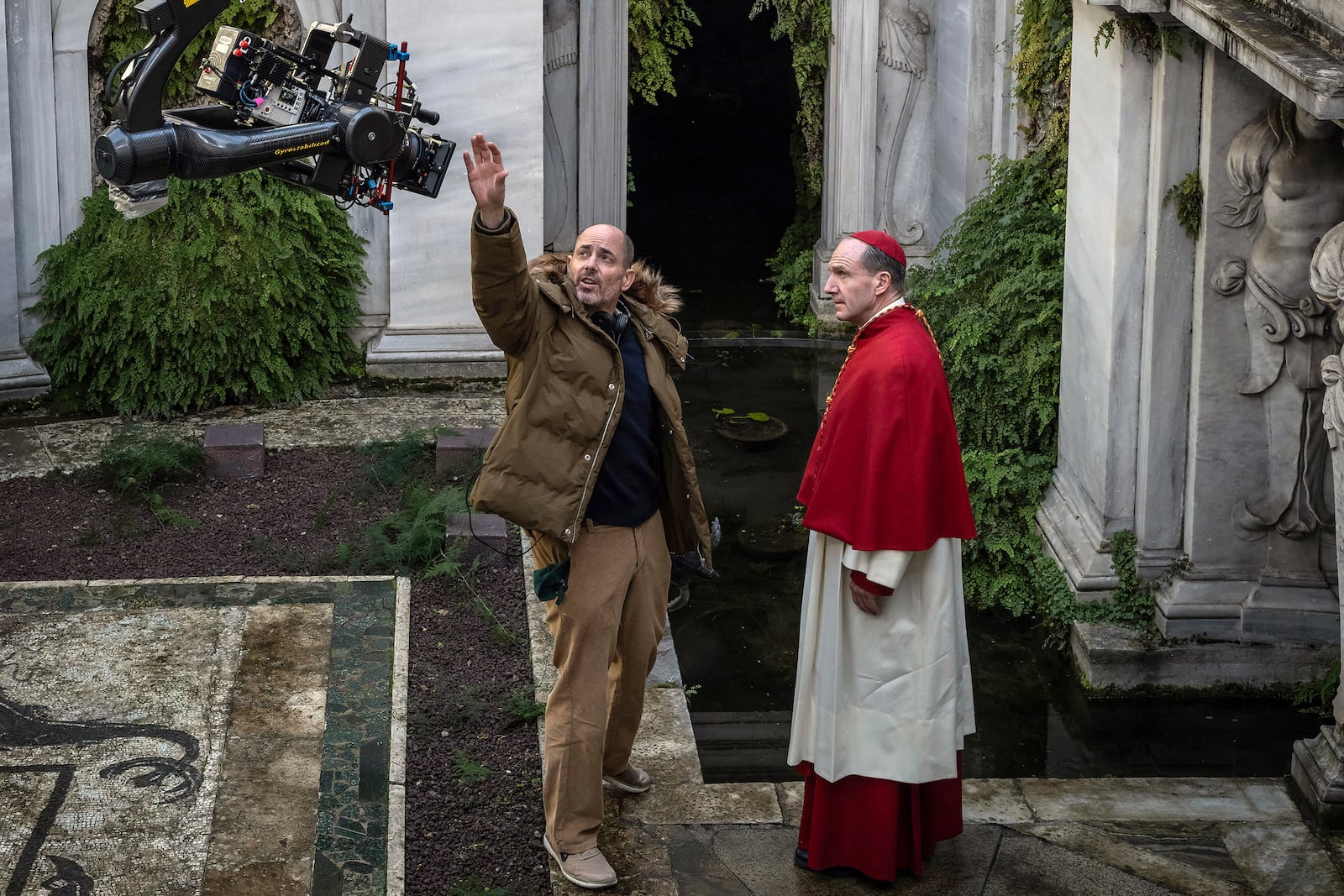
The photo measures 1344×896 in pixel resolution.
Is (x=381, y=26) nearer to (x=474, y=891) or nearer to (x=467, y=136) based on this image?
(x=467, y=136)

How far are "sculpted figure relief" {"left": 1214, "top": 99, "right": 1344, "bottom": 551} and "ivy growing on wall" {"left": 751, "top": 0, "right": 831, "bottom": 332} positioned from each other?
5.79 meters

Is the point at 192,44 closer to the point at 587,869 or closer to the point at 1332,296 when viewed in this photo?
the point at 587,869

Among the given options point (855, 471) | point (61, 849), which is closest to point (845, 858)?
point (855, 471)

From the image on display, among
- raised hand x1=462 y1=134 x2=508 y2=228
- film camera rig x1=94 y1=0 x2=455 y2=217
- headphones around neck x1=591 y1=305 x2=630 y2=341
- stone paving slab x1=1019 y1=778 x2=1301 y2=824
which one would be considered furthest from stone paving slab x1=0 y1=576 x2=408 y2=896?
stone paving slab x1=1019 y1=778 x2=1301 y2=824

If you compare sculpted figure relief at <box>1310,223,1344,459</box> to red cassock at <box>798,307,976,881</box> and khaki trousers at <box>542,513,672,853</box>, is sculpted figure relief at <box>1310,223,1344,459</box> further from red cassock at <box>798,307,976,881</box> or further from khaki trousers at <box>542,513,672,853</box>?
khaki trousers at <box>542,513,672,853</box>

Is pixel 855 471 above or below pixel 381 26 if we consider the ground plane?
below

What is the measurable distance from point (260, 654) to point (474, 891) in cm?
191

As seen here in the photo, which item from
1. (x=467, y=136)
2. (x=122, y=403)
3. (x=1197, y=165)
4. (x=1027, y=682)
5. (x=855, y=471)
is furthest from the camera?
(x=467, y=136)

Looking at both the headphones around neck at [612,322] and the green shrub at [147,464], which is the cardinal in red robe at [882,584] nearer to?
the headphones around neck at [612,322]

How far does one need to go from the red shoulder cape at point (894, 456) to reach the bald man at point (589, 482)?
488 millimetres

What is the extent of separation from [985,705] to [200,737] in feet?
9.94

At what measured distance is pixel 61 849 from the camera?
5.02 meters

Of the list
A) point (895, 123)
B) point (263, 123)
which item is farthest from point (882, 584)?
point (895, 123)

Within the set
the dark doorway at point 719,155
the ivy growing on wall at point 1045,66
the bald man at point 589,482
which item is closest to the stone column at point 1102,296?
the ivy growing on wall at point 1045,66
